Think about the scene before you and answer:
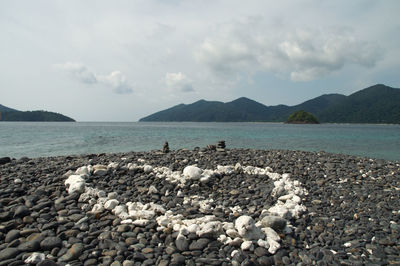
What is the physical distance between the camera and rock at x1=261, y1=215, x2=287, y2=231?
6160 mm

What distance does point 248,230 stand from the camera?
571 cm

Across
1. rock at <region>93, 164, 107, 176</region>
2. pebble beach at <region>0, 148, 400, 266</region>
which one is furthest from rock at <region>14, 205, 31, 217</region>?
rock at <region>93, 164, 107, 176</region>

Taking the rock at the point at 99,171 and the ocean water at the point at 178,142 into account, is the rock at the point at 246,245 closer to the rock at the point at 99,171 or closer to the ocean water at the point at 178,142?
the rock at the point at 99,171

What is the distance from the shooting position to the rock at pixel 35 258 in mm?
4614

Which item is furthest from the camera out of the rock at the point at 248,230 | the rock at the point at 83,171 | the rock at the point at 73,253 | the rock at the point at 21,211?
the rock at the point at 83,171

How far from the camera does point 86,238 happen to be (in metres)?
5.50

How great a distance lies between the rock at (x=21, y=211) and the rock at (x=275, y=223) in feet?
20.5

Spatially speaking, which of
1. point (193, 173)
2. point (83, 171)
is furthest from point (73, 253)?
point (193, 173)

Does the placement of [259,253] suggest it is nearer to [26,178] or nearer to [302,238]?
[302,238]

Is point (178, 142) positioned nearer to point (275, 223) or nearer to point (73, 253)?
point (275, 223)

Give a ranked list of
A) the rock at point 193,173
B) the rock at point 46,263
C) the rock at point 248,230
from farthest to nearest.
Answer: the rock at point 193,173 → the rock at point 248,230 → the rock at point 46,263

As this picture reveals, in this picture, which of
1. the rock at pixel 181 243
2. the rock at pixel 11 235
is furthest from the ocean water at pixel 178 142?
the rock at pixel 181 243

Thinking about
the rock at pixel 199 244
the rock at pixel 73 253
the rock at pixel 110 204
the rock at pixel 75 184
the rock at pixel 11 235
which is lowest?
the rock at pixel 199 244

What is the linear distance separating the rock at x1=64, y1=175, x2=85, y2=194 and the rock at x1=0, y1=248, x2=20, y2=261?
3.03m
